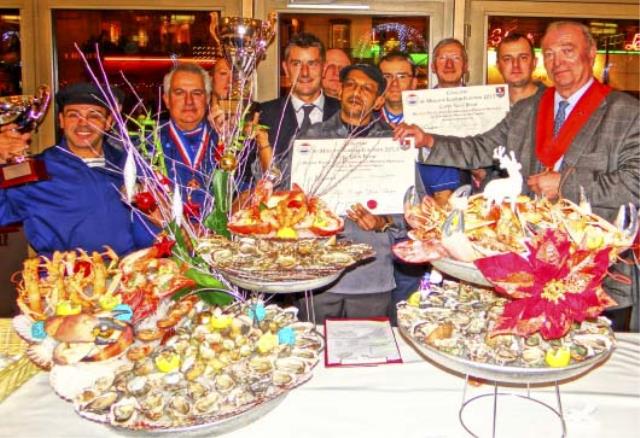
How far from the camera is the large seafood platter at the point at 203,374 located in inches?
43.1

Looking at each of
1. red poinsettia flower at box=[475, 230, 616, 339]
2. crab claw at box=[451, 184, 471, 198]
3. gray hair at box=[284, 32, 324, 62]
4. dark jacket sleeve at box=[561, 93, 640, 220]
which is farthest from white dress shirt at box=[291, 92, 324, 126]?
red poinsettia flower at box=[475, 230, 616, 339]

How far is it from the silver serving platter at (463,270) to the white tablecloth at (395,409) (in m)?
0.30

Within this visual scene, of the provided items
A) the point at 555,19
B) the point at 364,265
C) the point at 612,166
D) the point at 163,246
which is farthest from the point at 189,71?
the point at 555,19

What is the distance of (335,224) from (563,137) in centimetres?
115

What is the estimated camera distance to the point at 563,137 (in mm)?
2293

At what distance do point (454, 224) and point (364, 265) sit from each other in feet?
4.16

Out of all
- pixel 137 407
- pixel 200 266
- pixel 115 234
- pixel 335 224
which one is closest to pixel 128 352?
pixel 137 407

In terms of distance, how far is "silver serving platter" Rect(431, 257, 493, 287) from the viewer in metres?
1.16

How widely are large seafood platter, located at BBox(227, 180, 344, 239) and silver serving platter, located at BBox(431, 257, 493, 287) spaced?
35 centimetres

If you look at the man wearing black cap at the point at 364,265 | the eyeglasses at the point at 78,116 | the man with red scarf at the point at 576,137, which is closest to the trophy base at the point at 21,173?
the eyeglasses at the point at 78,116

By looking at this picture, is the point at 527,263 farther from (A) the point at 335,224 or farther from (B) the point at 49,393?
(B) the point at 49,393

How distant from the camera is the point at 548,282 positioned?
1.09 meters

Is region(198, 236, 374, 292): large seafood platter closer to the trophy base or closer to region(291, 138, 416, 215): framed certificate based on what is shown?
region(291, 138, 416, 215): framed certificate

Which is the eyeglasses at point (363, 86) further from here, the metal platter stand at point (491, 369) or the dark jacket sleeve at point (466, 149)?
the metal platter stand at point (491, 369)
